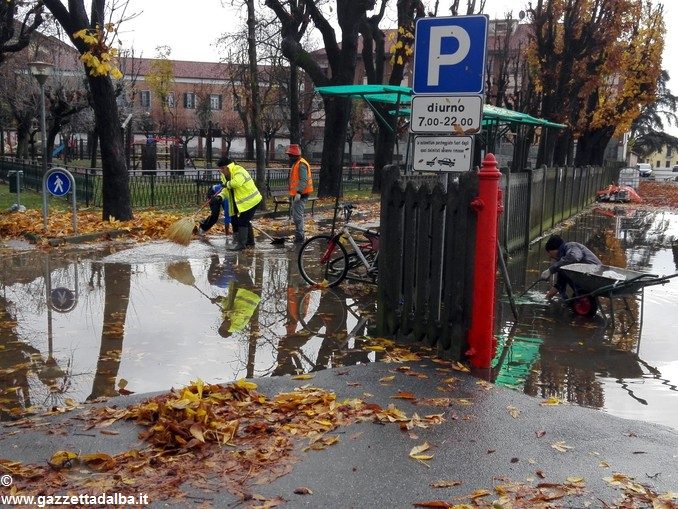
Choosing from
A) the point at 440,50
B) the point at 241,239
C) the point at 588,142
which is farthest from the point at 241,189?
the point at 588,142

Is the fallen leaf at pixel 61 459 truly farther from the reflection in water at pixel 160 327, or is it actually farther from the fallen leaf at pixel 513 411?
the fallen leaf at pixel 513 411

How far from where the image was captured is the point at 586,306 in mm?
8945

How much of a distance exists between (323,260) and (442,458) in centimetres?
588

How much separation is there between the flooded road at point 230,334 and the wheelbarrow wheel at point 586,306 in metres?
0.16

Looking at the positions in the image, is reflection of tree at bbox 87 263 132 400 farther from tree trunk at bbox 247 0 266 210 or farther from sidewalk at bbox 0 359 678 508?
tree trunk at bbox 247 0 266 210

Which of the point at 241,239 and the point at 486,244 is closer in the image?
the point at 486,244

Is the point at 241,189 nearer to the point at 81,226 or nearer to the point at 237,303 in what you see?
the point at 81,226

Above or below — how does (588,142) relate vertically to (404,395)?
above

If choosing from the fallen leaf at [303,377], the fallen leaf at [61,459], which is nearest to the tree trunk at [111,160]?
the fallen leaf at [303,377]

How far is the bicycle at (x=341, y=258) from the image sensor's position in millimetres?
9773

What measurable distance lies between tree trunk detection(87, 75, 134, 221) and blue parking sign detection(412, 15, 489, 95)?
1083cm

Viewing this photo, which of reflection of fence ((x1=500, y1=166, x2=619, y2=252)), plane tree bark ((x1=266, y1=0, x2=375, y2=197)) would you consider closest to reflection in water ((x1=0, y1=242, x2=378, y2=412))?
reflection of fence ((x1=500, y1=166, x2=619, y2=252))

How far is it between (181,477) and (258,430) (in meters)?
0.76

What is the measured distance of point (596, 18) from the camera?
28469 mm
